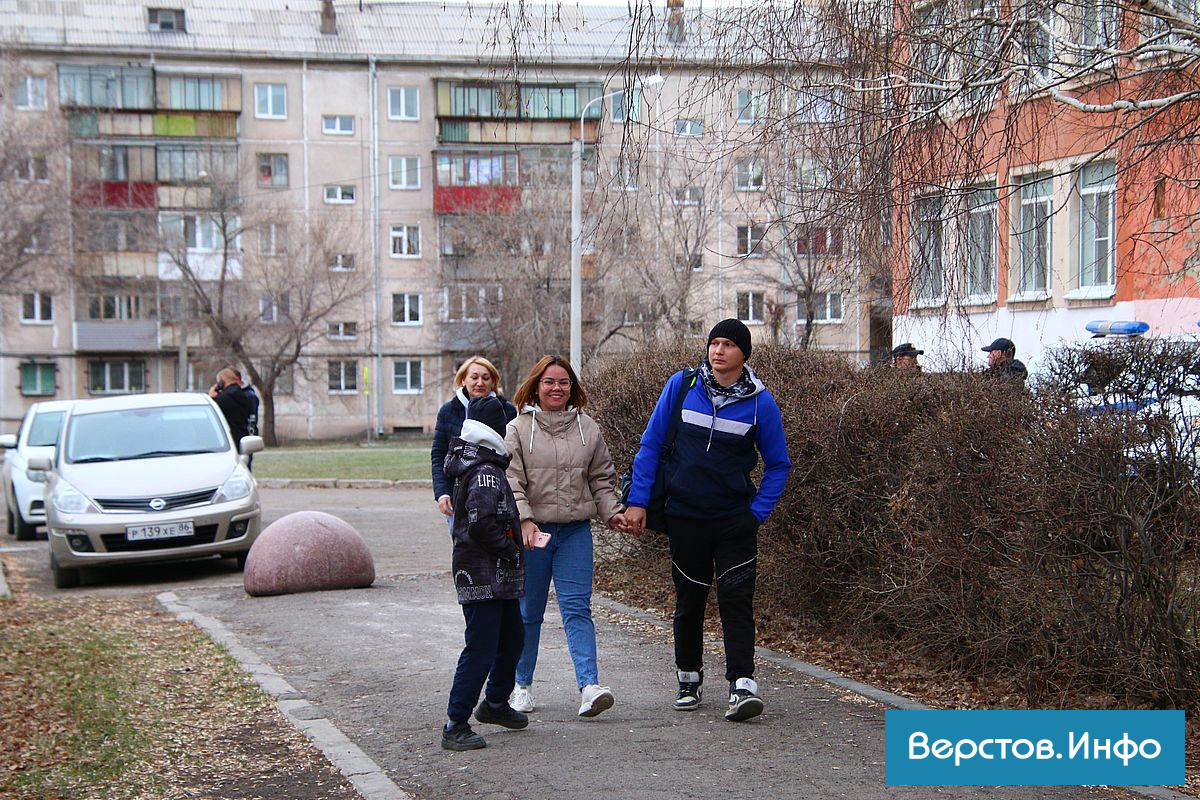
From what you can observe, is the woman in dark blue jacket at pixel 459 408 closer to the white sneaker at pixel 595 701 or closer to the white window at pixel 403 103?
the white sneaker at pixel 595 701

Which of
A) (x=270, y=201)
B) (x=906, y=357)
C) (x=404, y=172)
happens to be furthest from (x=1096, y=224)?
(x=404, y=172)

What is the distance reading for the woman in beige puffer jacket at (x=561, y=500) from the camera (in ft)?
22.9

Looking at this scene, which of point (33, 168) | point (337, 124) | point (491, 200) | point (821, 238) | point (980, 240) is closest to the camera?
point (980, 240)

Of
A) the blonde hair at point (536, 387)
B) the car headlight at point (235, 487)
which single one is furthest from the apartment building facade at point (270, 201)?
the blonde hair at point (536, 387)

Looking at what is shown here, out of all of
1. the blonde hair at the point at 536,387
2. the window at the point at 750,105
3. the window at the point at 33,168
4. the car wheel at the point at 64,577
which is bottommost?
the car wheel at the point at 64,577

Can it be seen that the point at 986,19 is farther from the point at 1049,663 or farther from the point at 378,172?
the point at 378,172

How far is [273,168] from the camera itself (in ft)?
206

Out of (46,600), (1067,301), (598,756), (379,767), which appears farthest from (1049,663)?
(1067,301)

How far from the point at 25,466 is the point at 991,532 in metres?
14.4

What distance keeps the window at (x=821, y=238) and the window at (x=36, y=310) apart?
57996mm

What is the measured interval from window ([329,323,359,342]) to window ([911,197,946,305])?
5278 cm

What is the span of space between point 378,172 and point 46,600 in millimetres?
51839

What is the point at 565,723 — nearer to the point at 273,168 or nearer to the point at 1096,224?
the point at 1096,224

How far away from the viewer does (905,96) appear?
8242 millimetres
